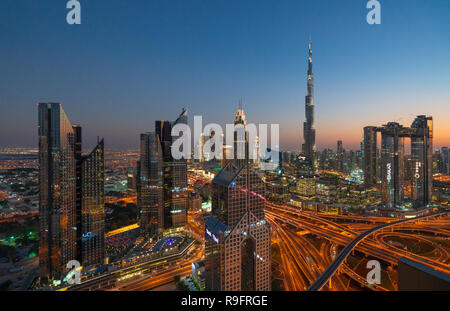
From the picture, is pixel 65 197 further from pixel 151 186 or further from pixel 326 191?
pixel 326 191

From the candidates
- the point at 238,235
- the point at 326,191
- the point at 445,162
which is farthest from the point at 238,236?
the point at 445,162

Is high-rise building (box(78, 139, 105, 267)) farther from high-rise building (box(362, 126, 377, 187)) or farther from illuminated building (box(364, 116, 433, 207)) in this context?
high-rise building (box(362, 126, 377, 187))

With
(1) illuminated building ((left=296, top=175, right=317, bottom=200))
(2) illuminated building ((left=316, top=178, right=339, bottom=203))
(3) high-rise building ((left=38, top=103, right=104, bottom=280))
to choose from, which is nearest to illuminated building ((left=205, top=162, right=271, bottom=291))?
(3) high-rise building ((left=38, top=103, right=104, bottom=280))

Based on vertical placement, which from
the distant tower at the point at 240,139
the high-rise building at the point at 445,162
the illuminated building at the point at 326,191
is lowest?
the illuminated building at the point at 326,191

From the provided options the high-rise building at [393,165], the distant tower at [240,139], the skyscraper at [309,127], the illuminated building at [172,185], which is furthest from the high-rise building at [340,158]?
the illuminated building at [172,185]

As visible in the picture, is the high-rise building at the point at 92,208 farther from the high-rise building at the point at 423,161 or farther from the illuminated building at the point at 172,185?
the high-rise building at the point at 423,161

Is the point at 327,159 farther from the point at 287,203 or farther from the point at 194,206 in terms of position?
the point at 194,206
